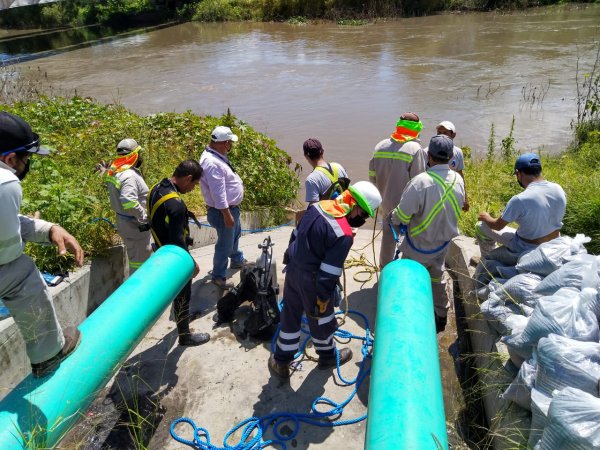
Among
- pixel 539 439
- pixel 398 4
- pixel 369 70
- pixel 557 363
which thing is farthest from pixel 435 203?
pixel 398 4

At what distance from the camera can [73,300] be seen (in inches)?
166

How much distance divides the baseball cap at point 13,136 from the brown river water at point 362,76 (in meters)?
5.76

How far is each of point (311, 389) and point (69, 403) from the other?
175 cm

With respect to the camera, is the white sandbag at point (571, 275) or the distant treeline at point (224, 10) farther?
the distant treeline at point (224, 10)

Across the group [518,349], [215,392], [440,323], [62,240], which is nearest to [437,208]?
[440,323]

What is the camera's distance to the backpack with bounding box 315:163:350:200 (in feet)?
14.3

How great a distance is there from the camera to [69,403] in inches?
103

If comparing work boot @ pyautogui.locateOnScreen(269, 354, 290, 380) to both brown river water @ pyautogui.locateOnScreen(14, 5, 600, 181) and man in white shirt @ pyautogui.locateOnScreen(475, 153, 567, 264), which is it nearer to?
man in white shirt @ pyautogui.locateOnScreen(475, 153, 567, 264)

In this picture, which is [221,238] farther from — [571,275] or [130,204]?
[571,275]

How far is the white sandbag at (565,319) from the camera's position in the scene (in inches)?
105

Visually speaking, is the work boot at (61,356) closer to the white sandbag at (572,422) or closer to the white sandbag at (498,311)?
the white sandbag at (572,422)

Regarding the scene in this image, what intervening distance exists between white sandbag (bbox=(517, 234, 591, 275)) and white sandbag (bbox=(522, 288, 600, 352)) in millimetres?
505

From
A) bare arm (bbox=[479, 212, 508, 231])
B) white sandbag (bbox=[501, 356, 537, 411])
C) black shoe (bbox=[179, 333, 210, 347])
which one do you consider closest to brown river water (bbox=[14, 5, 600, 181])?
black shoe (bbox=[179, 333, 210, 347])

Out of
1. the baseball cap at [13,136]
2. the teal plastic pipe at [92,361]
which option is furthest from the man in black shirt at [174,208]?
the baseball cap at [13,136]
